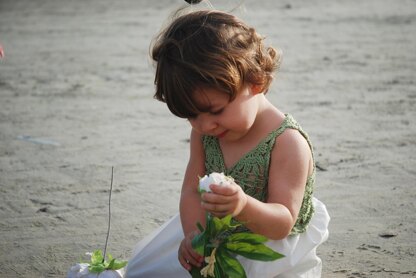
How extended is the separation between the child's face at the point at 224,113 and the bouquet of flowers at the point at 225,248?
1.18ft

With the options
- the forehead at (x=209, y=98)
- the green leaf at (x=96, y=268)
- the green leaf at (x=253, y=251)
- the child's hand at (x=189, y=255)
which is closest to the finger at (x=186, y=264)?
the child's hand at (x=189, y=255)

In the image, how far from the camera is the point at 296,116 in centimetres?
600

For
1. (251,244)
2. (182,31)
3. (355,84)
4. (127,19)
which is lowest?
(127,19)

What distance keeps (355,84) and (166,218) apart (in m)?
3.27

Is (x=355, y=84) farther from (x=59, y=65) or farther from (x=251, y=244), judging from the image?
(x=251, y=244)

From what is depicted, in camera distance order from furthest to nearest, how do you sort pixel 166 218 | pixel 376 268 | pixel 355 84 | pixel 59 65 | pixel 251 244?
pixel 59 65 < pixel 355 84 < pixel 166 218 < pixel 376 268 < pixel 251 244

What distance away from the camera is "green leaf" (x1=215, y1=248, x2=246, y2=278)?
2.65m

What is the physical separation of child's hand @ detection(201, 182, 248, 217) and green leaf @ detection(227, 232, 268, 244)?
13 centimetres

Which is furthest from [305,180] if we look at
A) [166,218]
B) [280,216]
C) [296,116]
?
[296,116]

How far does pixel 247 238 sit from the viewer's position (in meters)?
2.67

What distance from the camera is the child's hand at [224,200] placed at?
248 cm

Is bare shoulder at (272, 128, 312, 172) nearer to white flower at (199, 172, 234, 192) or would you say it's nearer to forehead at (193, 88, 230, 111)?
forehead at (193, 88, 230, 111)

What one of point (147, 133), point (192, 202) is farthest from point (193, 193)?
point (147, 133)

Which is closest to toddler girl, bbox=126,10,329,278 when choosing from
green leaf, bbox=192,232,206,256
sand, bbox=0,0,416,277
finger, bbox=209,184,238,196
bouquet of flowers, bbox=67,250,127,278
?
finger, bbox=209,184,238,196
